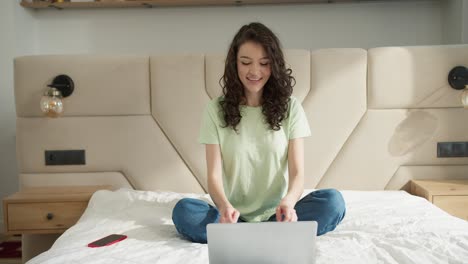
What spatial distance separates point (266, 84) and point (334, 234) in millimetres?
590

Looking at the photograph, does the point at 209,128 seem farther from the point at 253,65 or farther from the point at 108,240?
the point at 108,240

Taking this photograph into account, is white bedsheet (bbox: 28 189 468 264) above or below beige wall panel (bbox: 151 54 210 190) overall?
below

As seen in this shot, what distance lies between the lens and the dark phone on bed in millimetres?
1607

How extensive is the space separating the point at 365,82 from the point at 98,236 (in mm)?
1444

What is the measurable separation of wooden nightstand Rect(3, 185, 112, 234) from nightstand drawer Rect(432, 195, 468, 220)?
154 centimetres

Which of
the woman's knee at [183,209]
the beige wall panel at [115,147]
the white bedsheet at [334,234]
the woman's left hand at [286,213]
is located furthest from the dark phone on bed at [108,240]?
the beige wall panel at [115,147]

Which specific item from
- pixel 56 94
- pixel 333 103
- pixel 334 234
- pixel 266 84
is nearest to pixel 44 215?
pixel 56 94

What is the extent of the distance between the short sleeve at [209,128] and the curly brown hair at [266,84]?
4 cm

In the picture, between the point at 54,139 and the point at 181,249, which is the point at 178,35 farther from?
the point at 181,249

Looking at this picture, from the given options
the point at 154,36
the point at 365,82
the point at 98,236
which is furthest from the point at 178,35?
the point at 98,236

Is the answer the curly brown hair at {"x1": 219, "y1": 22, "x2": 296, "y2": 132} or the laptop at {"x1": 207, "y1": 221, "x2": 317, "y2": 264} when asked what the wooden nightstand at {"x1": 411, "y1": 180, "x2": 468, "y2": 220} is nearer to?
the curly brown hair at {"x1": 219, "y1": 22, "x2": 296, "y2": 132}

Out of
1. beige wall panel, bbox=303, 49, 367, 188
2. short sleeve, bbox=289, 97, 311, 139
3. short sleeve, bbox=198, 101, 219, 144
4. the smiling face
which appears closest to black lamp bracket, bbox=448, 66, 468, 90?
beige wall panel, bbox=303, 49, 367, 188

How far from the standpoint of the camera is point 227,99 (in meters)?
1.87

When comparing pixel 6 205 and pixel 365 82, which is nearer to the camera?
pixel 6 205
